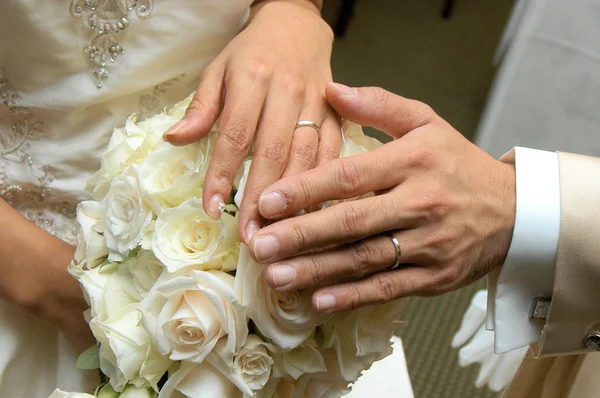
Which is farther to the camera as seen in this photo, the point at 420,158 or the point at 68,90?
the point at 68,90

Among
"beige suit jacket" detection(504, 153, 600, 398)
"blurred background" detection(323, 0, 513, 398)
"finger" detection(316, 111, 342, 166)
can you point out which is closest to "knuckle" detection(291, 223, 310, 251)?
"finger" detection(316, 111, 342, 166)

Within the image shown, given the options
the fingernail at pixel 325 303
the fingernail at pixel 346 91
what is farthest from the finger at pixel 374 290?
the fingernail at pixel 346 91

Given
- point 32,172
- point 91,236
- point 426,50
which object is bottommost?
point 426,50

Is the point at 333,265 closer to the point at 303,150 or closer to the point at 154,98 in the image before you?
the point at 303,150

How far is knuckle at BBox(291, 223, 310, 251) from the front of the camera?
58 cm

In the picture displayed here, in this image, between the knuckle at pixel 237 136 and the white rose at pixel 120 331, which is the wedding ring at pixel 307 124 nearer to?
the knuckle at pixel 237 136

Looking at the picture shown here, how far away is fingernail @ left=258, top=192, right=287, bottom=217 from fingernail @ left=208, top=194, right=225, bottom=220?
1.6 inches

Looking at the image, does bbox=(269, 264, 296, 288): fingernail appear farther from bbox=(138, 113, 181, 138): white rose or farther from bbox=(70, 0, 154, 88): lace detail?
bbox=(70, 0, 154, 88): lace detail

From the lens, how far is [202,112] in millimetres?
689

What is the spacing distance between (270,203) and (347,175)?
9cm

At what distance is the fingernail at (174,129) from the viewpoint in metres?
0.64

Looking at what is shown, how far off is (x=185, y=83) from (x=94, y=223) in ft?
1.02

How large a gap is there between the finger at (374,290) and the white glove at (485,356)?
0.69 meters

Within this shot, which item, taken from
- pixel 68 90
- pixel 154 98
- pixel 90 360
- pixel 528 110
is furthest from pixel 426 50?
pixel 90 360
